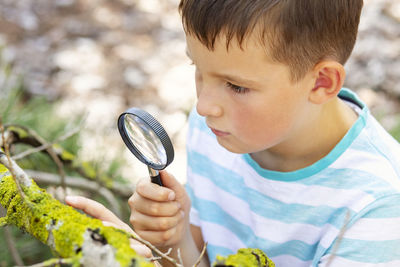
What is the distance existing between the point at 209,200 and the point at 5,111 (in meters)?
0.82

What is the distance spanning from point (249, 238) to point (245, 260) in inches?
33.1

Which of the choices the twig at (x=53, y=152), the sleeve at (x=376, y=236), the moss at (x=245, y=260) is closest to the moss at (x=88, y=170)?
the twig at (x=53, y=152)

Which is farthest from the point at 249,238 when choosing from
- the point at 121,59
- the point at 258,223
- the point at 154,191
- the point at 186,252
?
the point at 121,59

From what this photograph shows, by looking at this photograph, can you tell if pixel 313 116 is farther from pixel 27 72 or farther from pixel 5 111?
pixel 27 72

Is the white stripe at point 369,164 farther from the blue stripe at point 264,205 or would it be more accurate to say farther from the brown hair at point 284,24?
the brown hair at point 284,24

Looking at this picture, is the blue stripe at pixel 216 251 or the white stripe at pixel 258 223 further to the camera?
the blue stripe at pixel 216 251

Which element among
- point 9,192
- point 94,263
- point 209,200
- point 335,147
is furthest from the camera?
point 209,200

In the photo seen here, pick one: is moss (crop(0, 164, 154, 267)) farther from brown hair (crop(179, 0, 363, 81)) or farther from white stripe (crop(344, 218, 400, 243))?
white stripe (crop(344, 218, 400, 243))

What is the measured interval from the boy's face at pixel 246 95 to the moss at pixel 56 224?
489 millimetres

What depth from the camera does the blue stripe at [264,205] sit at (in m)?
1.33

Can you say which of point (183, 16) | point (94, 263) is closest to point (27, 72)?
point (183, 16)

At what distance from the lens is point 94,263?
25.7 inches

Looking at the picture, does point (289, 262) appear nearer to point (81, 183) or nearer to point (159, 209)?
point (159, 209)

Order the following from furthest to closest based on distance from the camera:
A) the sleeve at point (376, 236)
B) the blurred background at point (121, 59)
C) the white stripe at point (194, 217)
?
the blurred background at point (121, 59), the white stripe at point (194, 217), the sleeve at point (376, 236)
